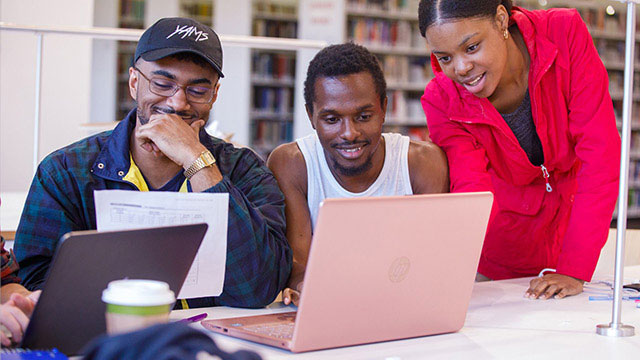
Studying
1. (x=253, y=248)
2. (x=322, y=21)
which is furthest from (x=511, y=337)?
(x=322, y=21)

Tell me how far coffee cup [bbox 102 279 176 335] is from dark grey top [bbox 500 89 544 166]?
50.7 inches

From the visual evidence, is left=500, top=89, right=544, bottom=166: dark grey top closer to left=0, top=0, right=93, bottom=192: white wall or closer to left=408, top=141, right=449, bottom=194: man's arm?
left=408, top=141, right=449, bottom=194: man's arm

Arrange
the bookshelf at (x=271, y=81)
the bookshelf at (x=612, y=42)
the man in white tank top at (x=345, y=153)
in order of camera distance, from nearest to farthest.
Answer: the man in white tank top at (x=345, y=153)
the bookshelf at (x=271, y=81)
the bookshelf at (x=612, y=42)

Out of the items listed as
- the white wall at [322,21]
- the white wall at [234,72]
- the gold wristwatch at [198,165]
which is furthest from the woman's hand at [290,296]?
the white wall at [234,72]

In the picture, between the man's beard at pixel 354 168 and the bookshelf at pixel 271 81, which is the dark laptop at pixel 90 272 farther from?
the bookshelf at pixel 271 81

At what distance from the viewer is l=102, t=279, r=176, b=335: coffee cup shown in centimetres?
76

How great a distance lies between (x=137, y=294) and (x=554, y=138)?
1.35 meters

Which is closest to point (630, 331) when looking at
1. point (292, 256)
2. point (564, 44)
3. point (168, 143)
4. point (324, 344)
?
point (324, 344)

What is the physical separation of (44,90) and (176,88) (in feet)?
9.39

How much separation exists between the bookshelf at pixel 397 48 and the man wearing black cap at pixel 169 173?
4.66 meters

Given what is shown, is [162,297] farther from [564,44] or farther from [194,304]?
[564,44]

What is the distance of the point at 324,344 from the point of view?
1020 millimetres

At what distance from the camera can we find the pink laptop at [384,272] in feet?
3.12

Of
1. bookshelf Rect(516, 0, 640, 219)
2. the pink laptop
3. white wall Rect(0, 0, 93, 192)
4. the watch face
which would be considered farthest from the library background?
the pink laptop
